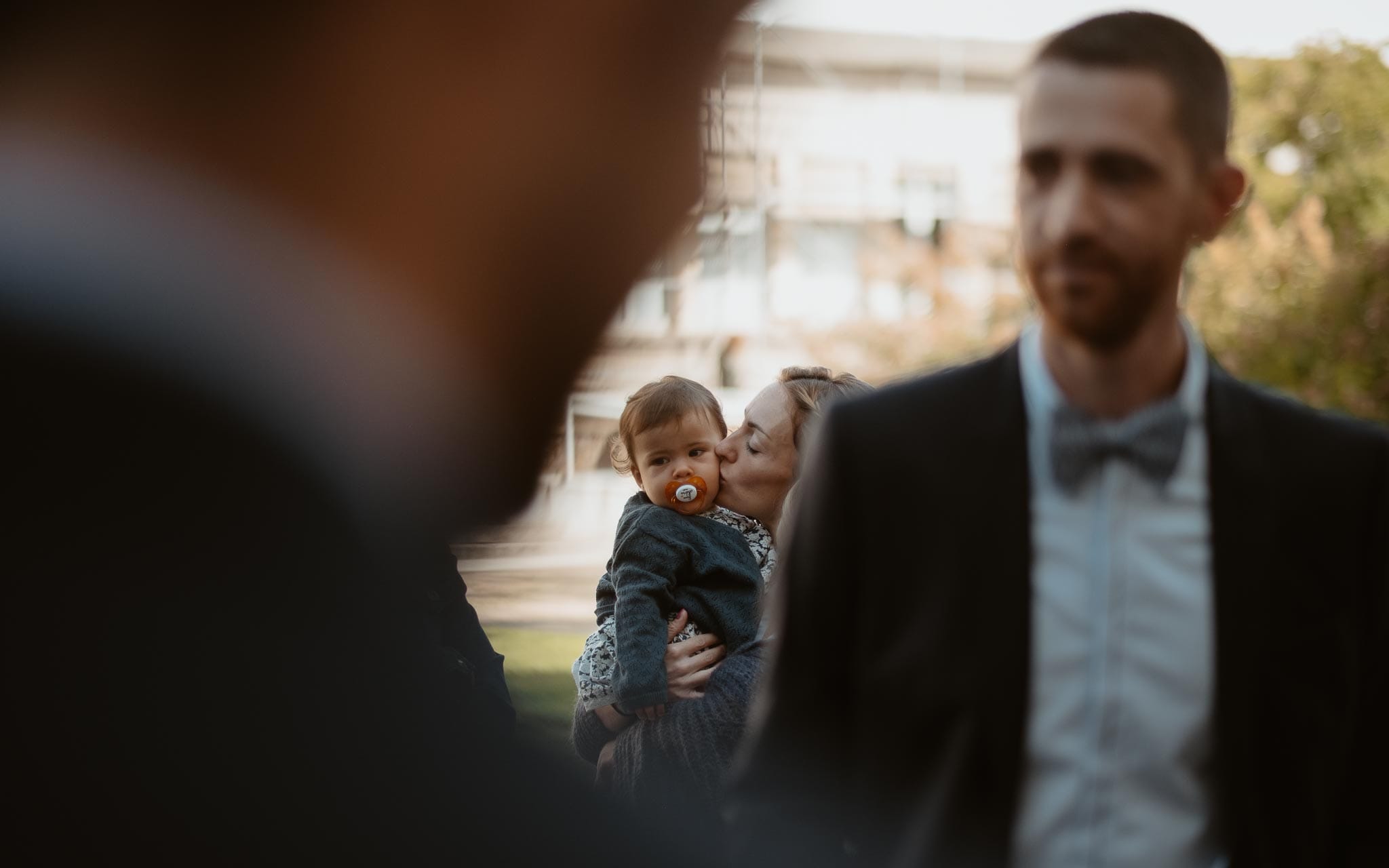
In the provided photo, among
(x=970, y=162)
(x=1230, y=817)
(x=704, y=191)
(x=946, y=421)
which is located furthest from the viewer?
(x=970, y=162)

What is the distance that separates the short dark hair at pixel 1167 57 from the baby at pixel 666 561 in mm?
1703

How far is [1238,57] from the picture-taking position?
20.5 metres

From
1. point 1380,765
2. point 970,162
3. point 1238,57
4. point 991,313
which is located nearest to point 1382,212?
point 1238,57

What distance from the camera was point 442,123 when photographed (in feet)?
2.39

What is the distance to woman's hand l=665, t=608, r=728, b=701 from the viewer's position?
2896 mm

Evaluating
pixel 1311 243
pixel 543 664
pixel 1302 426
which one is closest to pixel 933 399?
pixel 1302 426

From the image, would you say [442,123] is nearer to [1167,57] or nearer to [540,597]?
[1167,57]

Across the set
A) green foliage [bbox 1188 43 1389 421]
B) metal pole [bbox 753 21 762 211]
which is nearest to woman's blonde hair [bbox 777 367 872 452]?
metal pole [bbox 753 21 762 211]

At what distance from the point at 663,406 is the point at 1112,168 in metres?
1.85

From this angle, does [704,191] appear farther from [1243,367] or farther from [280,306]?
[1243,367]

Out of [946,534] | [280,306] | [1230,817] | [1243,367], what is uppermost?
[280,306]

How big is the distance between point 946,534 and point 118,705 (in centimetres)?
84

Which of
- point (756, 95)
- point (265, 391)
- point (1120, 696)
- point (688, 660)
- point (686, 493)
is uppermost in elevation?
point (756, 95)

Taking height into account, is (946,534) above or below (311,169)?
below
